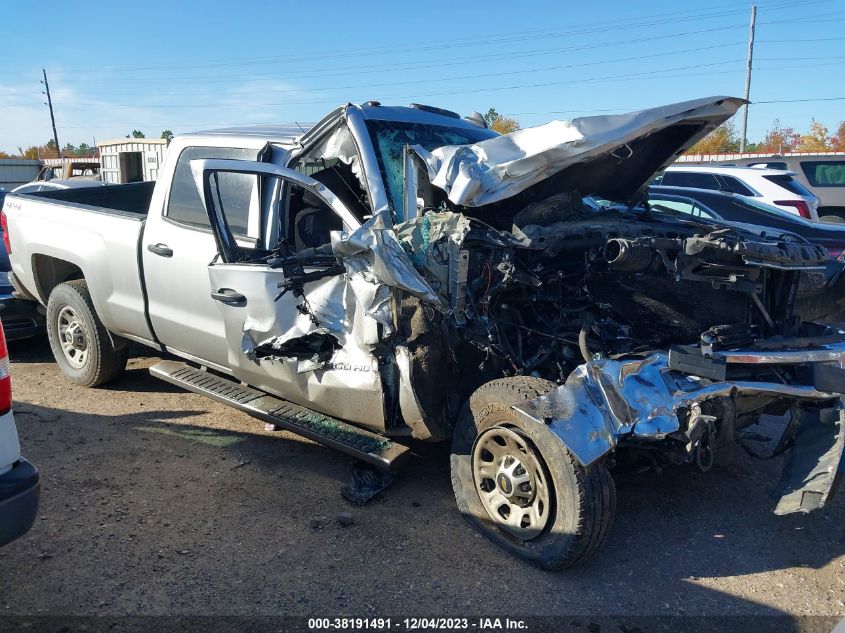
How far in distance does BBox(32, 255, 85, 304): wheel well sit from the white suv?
24.9 ft

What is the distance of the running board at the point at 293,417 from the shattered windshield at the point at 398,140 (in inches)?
51.8

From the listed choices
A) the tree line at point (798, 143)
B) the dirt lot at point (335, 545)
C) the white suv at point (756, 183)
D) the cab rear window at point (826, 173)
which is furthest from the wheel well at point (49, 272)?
the tree line at point (798, 143)

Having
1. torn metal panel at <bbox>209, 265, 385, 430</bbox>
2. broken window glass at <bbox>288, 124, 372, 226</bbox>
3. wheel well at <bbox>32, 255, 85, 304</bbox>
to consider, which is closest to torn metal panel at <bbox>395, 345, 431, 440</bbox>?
torn metal panel at <bbox>209, 265, 385, 430</bbox>

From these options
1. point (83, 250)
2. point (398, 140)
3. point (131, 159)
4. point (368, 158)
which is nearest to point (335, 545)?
point (368, 158)

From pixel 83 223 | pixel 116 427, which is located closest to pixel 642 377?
pixel 116 427

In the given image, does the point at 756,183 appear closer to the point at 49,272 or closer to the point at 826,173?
the point at 826,173

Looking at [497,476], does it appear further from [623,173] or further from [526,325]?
[623,173]

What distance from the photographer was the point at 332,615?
9.86ft

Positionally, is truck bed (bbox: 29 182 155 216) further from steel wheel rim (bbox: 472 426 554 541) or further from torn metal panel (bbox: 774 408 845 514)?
torn metal panel (bbox: 774 408 845 514)

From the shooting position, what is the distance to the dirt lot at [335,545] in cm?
311

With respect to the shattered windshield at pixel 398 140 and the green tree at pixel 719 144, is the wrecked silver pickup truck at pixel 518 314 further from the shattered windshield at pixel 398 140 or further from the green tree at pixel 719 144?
the green tree at pixel 719 144

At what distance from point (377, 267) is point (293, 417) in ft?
4.47

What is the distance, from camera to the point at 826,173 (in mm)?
14805

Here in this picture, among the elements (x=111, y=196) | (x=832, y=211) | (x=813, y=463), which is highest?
(x=111, y=196)
